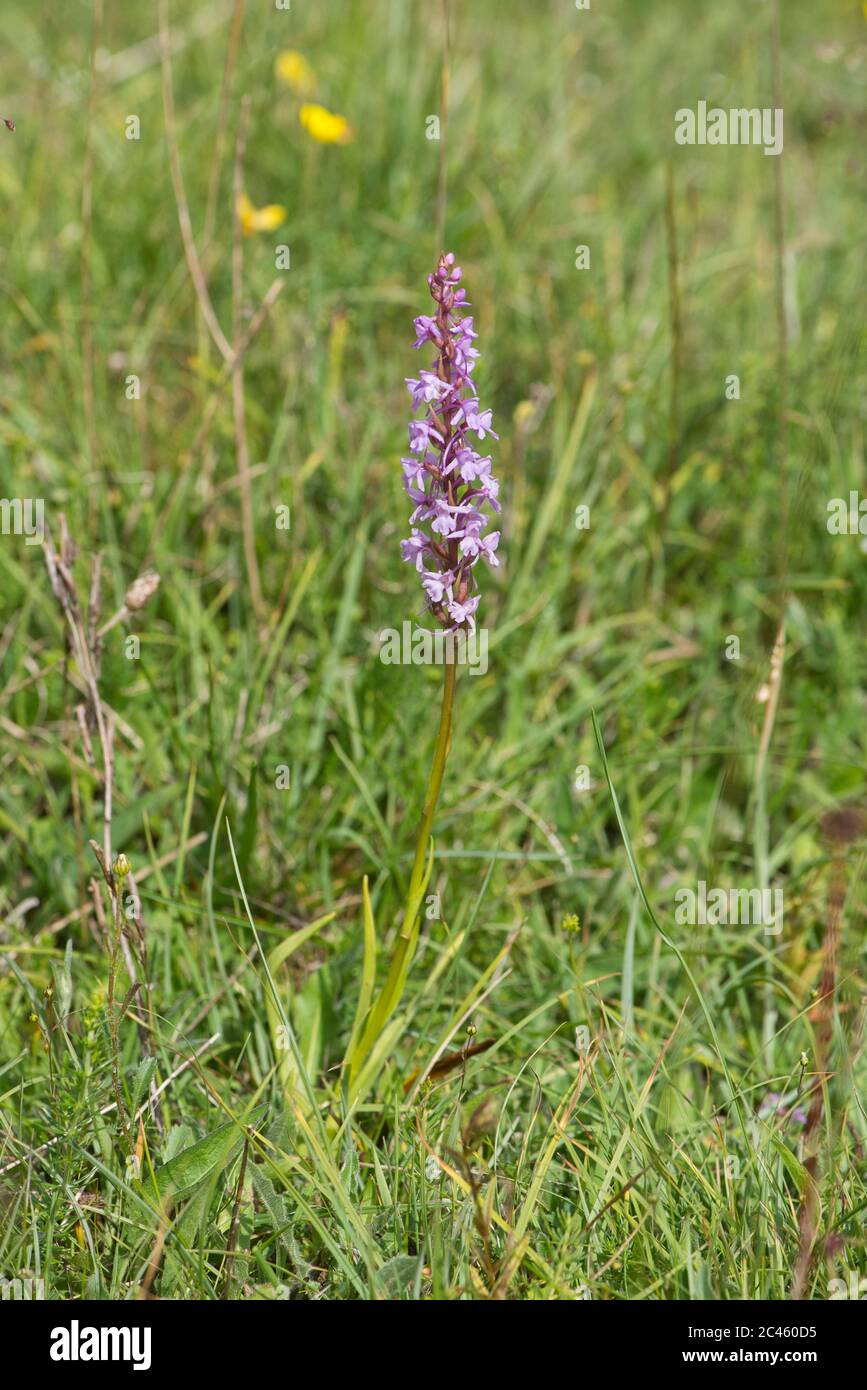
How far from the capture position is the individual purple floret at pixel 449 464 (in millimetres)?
1784

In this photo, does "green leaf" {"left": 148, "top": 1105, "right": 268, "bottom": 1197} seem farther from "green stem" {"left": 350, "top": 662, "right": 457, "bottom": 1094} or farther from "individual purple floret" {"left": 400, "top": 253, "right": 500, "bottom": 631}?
"individual purple floret" {"left": 400, "top": 253, "right": 500, "bottom": 631}

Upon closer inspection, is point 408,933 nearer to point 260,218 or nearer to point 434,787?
point 434,787

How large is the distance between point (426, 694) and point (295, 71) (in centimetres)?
273

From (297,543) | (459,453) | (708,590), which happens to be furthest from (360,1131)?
(708,590)

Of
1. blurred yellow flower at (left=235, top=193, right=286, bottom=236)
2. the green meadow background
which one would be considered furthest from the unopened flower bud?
blurred yellow flower at (left=235, top=193, right=286, bottom=236)

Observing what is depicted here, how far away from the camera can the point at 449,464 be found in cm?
181

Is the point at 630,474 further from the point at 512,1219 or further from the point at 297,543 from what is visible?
the point at 512,1219

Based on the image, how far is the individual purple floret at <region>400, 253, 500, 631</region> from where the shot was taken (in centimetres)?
178

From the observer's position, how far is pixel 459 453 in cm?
181

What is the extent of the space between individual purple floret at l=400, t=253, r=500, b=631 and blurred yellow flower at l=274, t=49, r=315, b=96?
3.13m

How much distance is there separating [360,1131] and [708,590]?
211 cm

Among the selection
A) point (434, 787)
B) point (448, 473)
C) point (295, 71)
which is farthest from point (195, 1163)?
point (295, 71)

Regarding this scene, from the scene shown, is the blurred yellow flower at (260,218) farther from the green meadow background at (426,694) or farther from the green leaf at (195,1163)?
the green leaf at (195,1163)

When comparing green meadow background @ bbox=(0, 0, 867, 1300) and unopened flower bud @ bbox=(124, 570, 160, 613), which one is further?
unopened flower bud @ bbox=(124, 570, 160, 613)
